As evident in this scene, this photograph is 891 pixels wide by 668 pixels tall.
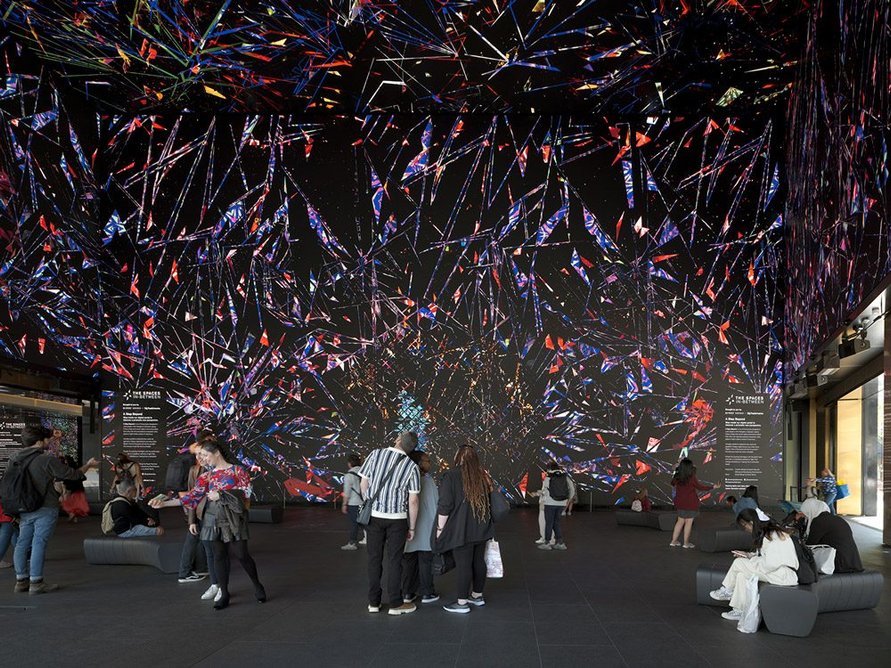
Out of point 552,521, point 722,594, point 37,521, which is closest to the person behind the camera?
point 722,594

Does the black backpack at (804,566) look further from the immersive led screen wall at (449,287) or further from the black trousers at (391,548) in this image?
the immersive led screen wall at (449,287)

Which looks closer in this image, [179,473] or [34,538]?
[34,538]

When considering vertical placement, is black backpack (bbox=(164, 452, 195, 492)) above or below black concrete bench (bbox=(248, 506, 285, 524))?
above

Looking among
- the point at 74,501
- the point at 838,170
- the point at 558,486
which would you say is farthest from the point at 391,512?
the point at 74,501

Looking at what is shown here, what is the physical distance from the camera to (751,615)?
582cm

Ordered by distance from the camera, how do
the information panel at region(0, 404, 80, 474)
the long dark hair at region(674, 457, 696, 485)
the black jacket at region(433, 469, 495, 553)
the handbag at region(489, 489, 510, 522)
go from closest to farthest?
the black jacket at region(433, 469, 495, 553) < the handbag at region(489, 489, 510, 522) < the long dark hair at region(674, 457, 696, 485) < the information panel at region(0, 404, 80, 474)

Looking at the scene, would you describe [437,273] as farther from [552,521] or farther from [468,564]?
[468,564]

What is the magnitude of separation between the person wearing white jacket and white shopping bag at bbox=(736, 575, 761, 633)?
0.10 metres

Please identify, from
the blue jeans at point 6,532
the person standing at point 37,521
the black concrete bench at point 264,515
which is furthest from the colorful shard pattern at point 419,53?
the blue jeans at point 6,532

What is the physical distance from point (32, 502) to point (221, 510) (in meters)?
1.97

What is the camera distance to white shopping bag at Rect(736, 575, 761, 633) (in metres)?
5.80

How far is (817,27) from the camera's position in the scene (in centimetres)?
1174

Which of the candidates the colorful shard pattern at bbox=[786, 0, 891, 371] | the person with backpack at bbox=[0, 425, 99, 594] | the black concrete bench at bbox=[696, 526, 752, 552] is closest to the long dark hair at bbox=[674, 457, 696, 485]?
the black concrete bench at bbox=[696, 526, 752, 552]

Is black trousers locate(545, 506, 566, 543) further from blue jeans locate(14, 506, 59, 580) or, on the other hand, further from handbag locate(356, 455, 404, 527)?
blue jeans locate(14, 506, 59, 580)
